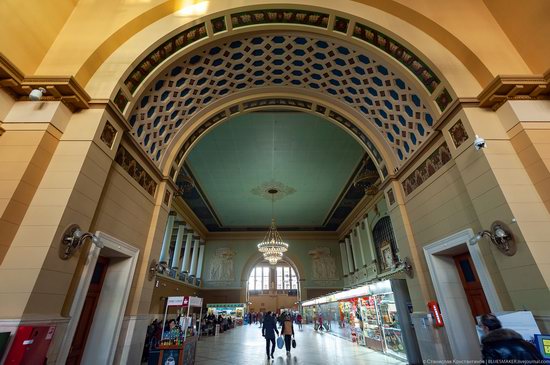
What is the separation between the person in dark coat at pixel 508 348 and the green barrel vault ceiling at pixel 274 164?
645 centimetres

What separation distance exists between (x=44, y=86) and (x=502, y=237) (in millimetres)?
6370

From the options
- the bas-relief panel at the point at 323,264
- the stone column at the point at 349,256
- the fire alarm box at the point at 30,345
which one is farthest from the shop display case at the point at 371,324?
the bas-relief panel at the point at 323,264

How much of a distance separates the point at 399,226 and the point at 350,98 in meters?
3.28

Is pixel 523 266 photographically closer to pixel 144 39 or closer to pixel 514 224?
pixel 514 224

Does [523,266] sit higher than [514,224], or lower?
lower

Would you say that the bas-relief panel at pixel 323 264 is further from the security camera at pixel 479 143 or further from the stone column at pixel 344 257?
the security camera at pixel 479 143

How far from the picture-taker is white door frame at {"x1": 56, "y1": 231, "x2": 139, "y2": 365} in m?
3.25

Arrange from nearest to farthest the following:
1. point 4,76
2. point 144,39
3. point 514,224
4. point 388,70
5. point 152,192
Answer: point 514,224 < point 4,76 < point 144,39 < point 388,70 < point 152,192

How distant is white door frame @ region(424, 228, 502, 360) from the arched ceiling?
6.68ft

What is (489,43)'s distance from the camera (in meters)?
4.13

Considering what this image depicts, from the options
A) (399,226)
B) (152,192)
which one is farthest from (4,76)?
(399,226)

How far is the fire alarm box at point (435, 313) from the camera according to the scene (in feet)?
13.9

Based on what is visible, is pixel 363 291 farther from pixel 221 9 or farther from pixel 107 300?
pixel 221 9

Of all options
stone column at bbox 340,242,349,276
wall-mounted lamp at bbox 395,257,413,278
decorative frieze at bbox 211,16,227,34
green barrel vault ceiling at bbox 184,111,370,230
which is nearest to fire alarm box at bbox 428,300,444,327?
wall-mounted lamp at bbox 395,257,413,278
